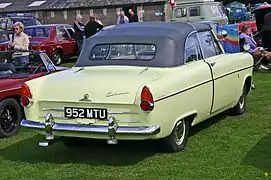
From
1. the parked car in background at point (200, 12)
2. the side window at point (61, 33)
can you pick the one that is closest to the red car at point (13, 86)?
Answer: the side window at point (61, 33)

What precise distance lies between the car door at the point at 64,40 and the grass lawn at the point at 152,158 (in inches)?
433

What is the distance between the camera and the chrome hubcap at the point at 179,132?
6.67 m

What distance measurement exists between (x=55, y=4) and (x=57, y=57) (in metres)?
28.9

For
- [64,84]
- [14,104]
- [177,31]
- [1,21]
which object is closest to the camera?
[64,84]

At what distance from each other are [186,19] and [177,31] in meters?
18.0

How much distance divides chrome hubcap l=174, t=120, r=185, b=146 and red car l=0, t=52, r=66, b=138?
2677mm

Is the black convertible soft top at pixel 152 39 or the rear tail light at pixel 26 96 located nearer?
the rear tail light at pixel 26 96

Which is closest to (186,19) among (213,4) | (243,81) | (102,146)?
(213,4)

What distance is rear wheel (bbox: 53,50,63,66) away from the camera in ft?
60.7

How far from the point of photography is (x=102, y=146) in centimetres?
729

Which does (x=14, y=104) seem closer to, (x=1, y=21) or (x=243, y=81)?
(x=243, y=81)

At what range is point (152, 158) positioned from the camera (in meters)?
6.58

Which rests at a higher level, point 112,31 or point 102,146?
point 112,31

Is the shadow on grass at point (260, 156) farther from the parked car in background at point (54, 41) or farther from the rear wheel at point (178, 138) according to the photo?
the parked car in background at point (54, 41)
